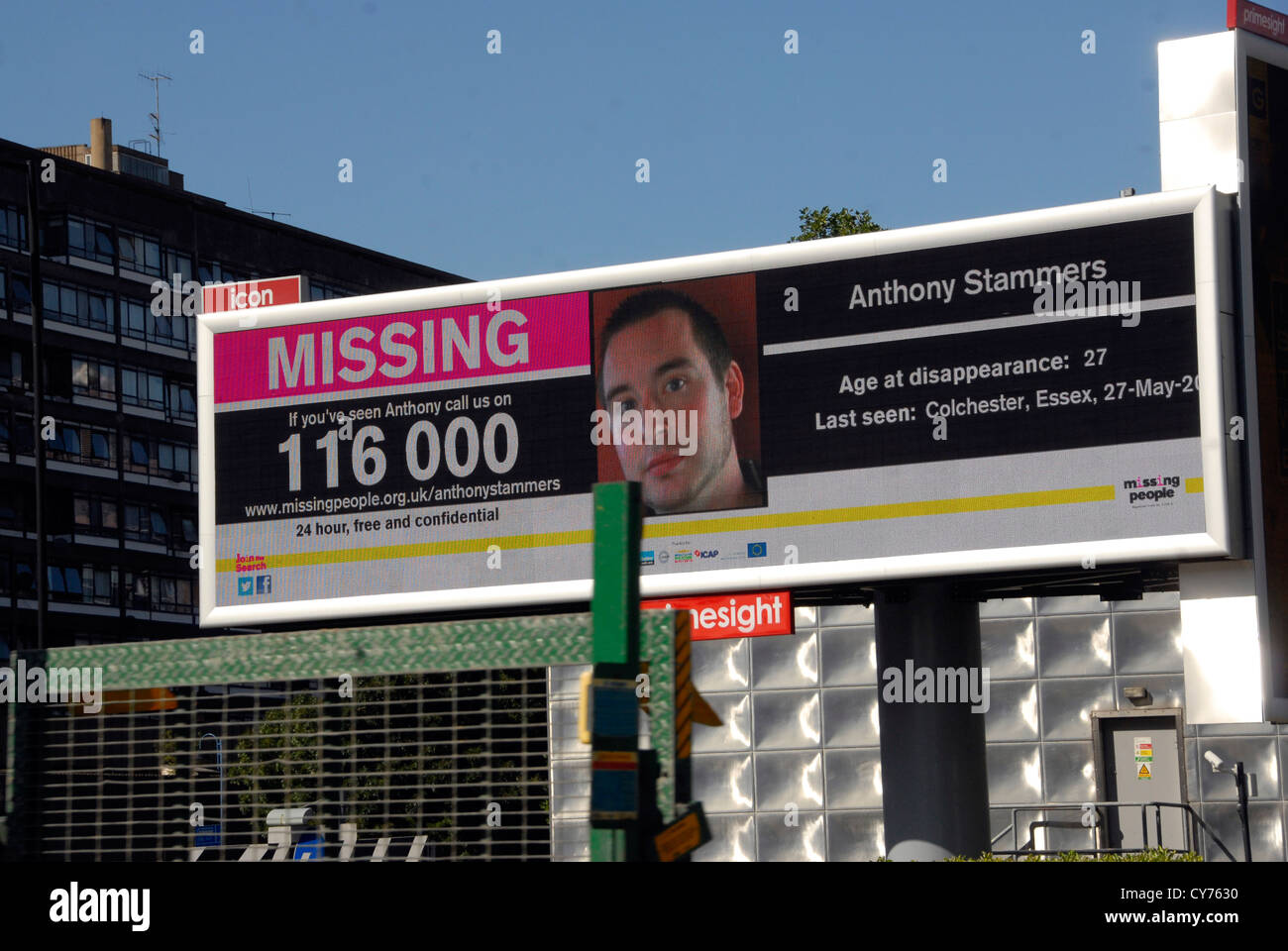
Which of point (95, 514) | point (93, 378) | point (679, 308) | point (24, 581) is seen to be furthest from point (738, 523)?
point (93, 378)

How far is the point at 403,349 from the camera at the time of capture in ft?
64.5

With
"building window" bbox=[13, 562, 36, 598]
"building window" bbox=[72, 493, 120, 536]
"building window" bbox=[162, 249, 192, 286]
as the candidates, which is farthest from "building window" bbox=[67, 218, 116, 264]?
"building window" bbox=[13, 562, 36, 598]

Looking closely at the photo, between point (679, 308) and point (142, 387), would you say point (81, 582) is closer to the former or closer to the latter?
point (142, 387)

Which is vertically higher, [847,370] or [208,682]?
[847,370]

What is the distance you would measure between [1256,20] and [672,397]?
6.74 m

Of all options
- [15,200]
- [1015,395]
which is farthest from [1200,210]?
[15,200]

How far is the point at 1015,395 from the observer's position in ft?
56.4

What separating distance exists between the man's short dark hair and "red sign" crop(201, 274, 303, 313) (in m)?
4.41

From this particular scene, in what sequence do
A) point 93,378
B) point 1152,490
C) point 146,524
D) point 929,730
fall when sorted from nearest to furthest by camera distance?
point 1152,490 → point 929,730 → point 93,378 → point 146,524

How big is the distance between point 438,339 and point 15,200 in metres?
69.2

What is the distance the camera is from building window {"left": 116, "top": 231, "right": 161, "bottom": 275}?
88.1 metres

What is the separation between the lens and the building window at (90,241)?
85250 mm

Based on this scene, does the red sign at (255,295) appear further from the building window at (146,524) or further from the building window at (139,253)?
the building window at (139,253)
